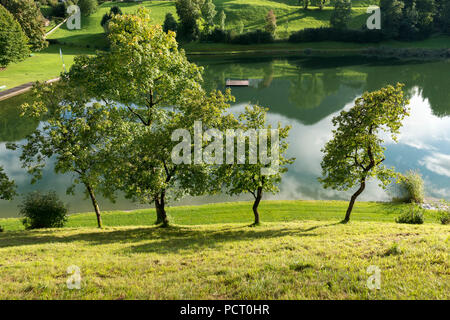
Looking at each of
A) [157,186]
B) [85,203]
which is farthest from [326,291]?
[85,203]

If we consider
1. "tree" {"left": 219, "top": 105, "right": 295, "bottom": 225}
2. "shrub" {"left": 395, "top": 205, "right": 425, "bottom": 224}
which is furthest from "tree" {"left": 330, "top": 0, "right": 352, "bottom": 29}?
"tree" {"left": 219, "top": 105, "right": 295, "bottom": 225}

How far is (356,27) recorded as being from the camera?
140 metres

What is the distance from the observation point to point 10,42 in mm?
77188

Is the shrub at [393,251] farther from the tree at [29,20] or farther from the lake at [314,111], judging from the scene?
the tree at [29,20]

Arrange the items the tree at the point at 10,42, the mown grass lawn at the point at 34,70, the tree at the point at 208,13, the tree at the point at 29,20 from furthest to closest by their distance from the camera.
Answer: the tree at the point at 208,13 → the tree at the point at 29,20 → the tree at the point at 10,42 → the mown grass lawn at the point at 34,70

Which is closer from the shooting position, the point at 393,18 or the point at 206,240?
the point at 206,240

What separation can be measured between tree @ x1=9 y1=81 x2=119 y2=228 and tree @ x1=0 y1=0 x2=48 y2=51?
99.2 meters

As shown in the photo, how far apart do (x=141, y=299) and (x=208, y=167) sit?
12876mm

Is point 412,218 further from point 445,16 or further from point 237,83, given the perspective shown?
point 445,16

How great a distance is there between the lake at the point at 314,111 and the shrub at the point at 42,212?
15.8 ft

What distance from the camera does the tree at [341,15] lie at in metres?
137

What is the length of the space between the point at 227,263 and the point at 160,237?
8764mm

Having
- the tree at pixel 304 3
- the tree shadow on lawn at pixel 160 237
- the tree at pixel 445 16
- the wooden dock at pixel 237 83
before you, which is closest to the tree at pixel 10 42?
the wooden dock at pixel 237 83

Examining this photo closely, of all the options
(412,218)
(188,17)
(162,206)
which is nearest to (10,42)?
(188,17)
